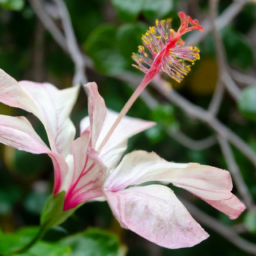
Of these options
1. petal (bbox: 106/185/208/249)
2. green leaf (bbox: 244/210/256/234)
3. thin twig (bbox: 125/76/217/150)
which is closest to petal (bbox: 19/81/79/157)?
petal (bbox: 106/185/208/249)

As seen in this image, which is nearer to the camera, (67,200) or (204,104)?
(67,200)

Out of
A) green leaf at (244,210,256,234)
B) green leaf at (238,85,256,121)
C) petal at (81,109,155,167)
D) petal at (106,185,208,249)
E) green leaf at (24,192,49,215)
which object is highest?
green leaf at (238,85,256,121)

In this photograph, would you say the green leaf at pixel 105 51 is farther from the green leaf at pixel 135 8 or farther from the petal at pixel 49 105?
the petal at pixel 49 105

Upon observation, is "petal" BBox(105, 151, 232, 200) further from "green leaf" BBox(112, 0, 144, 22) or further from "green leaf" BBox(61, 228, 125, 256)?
"green leaf" BBox(112, 0, 144, 22)

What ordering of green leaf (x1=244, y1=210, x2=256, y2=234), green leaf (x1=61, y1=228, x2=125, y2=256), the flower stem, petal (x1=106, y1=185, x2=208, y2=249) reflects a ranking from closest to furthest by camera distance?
petal (x1=106, y1=185, x2=208, y2=249), the flower stem, green leaf (x1=61, y1=228, x2=125, y2=256), green leaf (x1=244, y1=210, x2=256, y2=234)

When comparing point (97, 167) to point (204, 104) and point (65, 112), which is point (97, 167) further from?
point (204, 104)

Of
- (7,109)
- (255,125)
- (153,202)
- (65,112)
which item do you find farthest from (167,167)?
(255,125)

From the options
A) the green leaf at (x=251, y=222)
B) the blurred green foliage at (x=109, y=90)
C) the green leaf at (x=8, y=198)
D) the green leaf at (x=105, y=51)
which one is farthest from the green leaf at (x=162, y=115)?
the green leaf at (x=8, y=198)
